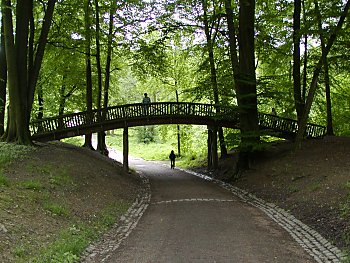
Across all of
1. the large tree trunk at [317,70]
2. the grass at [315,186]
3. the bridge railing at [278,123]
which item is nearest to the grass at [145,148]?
the bridge railing at [278,123]

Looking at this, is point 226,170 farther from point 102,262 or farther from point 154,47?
point 102,262

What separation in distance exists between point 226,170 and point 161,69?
8237 mm

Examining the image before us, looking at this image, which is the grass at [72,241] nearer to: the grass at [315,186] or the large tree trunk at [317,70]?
the grass at [315,186]

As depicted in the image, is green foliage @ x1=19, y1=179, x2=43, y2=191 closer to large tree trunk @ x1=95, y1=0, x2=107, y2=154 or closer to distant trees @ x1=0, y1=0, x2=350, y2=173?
distant trees @ x1=0, y1=0, x2=350, y2=173

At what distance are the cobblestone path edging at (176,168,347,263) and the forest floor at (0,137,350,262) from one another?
21cm

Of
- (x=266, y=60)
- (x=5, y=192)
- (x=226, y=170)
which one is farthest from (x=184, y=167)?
(x=5, y=192)

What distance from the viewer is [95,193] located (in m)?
12.0

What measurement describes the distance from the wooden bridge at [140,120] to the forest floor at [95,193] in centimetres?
350

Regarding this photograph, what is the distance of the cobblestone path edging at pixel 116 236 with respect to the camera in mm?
6843

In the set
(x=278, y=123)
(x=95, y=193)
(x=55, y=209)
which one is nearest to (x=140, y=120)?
(x=278, y=123)

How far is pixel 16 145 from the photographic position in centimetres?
1524

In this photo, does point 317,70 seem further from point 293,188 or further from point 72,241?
point 72,241

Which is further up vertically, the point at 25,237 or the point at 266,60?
Result: the point at 266,60

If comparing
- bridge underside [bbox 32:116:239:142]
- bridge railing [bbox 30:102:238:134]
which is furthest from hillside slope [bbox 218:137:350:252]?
bridge underside [bbox 32:116:239:142]
